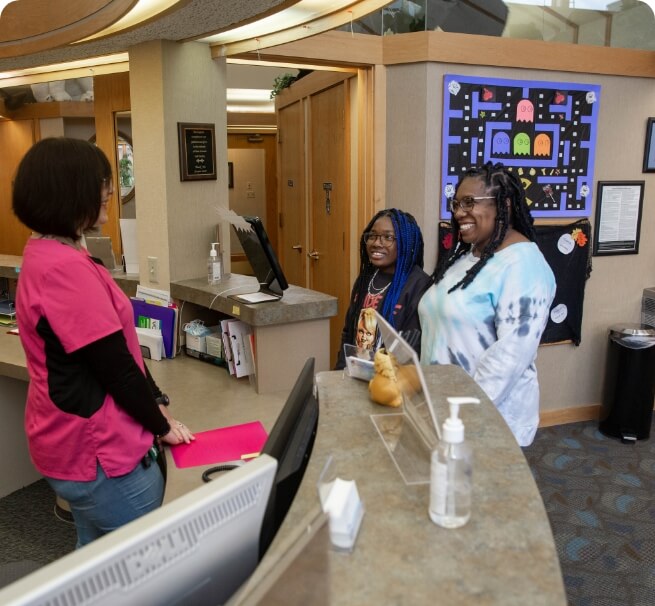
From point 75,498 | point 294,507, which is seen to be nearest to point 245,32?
point 75,498

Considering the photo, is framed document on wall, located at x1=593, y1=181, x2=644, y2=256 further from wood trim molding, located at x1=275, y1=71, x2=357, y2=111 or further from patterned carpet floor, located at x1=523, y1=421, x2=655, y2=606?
wood trim molding, located at x1=275, y1=71, x2=357, y2=111

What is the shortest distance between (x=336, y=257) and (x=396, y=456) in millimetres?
3183

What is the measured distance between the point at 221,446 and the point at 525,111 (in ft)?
9.23

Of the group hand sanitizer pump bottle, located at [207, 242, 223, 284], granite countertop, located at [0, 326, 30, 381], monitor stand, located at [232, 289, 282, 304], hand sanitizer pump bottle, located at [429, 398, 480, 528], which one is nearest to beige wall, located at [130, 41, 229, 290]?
hand sanitizer pump bottle, located at [207, 242, 223, 284]

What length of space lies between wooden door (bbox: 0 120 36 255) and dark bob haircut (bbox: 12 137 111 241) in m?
6.15

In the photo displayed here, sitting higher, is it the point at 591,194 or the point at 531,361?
the point at 591,194

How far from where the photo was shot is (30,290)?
1.45 m

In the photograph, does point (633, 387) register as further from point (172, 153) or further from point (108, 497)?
point (108, 497)

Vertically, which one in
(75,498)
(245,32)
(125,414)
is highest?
(245,32)

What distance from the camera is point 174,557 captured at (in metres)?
0.70

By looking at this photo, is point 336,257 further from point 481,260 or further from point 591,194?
point 481,260

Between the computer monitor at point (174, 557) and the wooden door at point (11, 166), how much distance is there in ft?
23.2

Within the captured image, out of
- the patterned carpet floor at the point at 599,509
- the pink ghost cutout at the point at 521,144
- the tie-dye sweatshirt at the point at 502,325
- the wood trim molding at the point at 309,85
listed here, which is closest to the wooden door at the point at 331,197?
the wood trim molding at the point at 309,85

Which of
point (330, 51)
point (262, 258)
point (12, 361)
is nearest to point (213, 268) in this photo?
point (262, 258)
